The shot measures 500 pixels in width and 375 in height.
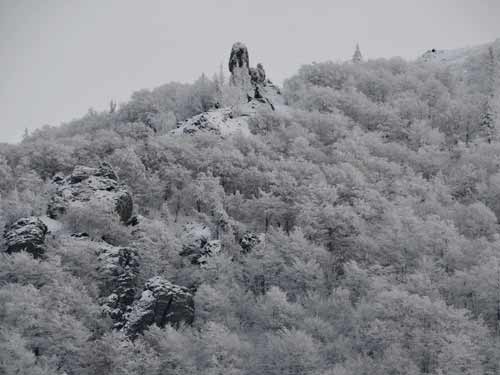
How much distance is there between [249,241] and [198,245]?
7.14m

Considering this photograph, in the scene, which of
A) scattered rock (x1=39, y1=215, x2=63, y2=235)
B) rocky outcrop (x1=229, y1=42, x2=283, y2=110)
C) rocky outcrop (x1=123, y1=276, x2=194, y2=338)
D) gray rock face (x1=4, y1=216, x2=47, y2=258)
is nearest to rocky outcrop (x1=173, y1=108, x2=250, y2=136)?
rocky outcrop (x1=229, y1=42, x2=283, y2=110)

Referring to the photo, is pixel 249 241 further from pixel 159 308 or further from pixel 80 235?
pixel 80 235

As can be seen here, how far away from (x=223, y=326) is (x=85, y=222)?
83.6ft

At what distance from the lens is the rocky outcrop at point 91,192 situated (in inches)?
2771

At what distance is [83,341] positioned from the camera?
5262 cm

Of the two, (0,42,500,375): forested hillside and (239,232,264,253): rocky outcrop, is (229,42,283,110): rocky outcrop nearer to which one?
(0,42,500,375): forested hillside

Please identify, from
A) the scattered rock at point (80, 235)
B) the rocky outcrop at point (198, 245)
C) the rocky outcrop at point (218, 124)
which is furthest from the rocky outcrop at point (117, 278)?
the rocky outcrop at point (218, 124)

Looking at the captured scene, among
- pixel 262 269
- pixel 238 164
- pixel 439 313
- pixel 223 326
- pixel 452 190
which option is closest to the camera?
pixel 439 313

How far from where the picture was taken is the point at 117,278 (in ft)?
202

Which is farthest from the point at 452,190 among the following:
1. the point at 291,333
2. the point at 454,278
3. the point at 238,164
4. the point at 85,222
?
the point at 85,222

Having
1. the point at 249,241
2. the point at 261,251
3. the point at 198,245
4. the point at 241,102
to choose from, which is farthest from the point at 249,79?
the point at 261,251

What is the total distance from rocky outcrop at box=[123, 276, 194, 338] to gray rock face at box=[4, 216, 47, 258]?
1408 cm

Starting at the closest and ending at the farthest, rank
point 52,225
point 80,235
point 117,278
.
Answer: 1. point 117,278
2. point 80,235
3. point 52,225

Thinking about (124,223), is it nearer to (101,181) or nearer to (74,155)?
(101,181)
